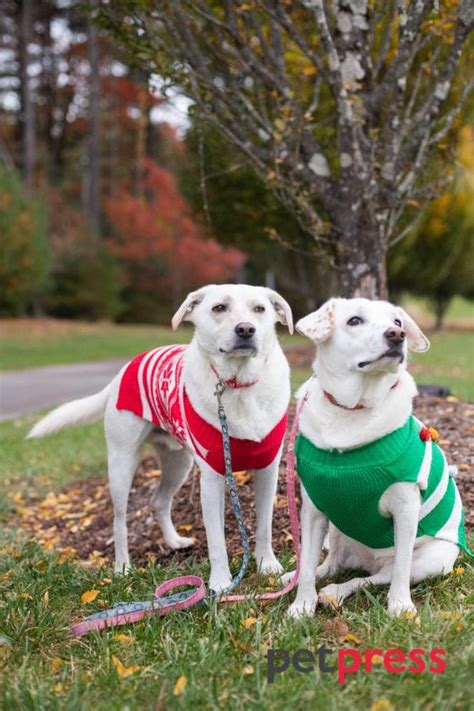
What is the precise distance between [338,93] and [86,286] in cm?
2424

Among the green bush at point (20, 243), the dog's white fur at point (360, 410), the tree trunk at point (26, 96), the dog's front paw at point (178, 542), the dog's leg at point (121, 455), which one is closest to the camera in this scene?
the dog's white fur at point (360, 410)

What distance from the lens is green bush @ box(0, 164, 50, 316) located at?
22.7 meters

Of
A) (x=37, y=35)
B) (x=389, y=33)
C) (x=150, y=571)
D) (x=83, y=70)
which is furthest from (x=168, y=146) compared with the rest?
(x=150, y=571)

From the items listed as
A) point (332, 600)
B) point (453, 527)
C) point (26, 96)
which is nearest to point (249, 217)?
point (453, 527)

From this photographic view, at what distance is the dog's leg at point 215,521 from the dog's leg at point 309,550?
0.53 metres

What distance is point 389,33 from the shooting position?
566 centimetres

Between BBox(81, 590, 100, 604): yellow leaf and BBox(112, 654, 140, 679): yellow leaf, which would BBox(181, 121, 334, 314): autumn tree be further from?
BBox(112, 654, 140, 679): yellow leaf

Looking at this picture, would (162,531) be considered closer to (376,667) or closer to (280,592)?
(280,592)

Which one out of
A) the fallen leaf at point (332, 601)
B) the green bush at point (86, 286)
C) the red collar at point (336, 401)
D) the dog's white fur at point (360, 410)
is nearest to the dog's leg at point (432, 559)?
the dog's white fur at point (360, 410)

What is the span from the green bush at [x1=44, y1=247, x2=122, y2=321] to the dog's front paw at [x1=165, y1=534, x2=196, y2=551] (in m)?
24.6

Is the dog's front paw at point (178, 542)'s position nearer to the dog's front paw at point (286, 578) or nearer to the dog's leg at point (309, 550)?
the dog's front paw at point (286, 578)

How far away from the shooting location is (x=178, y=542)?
180 inches

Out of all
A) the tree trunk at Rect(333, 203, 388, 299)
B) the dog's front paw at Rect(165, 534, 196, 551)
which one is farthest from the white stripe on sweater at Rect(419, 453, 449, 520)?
the tree trunk at Rect(333, 203, 388, 299)

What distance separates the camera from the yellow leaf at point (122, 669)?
263cm
